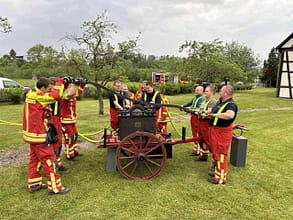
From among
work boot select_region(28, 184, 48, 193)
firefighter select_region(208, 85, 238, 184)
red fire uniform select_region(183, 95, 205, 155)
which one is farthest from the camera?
red fire uniform select_region(183, 95, 205, 155)

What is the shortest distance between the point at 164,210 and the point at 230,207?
834mm

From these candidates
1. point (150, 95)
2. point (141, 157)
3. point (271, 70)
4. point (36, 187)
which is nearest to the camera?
point (36, 187)

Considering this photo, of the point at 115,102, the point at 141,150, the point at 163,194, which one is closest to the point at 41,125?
the point at 141,150

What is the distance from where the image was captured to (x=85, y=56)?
10.5 meters

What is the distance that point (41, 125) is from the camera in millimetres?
3371

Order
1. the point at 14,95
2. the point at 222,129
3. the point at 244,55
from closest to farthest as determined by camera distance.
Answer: the point at 222,129 → the point at 14,95 → the point at 244,55

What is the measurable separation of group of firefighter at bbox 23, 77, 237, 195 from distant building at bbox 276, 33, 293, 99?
16903 millimetres

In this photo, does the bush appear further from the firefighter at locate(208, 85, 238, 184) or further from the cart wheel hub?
the firefighter at locate(208, 85, 238, 184)

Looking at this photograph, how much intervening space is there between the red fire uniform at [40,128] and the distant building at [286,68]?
19.4 meters

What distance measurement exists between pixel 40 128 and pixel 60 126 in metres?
0.70

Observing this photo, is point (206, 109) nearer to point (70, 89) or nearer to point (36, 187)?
point (70, 89)

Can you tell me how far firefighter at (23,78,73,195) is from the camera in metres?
3.25

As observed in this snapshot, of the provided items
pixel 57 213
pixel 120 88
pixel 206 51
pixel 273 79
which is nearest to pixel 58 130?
pixel 57 213

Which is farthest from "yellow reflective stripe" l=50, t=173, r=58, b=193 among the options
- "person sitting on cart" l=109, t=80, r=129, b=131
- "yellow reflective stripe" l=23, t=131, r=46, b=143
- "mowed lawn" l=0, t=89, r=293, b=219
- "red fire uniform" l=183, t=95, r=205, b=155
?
"red fire uniform" l=183, t=95, r=205, b=155
